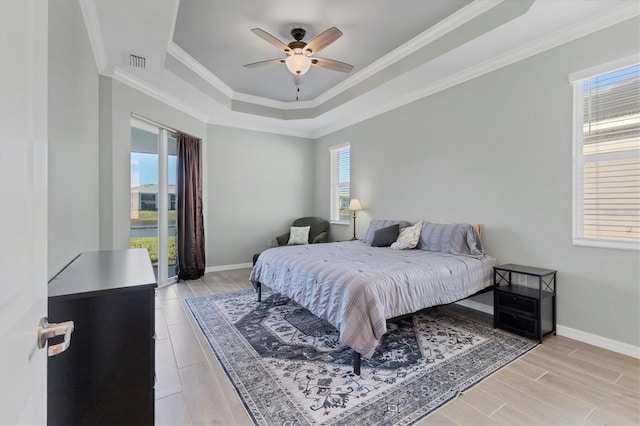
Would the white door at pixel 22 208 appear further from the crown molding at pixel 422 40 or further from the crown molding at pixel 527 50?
the crown molding at pixel 527 50

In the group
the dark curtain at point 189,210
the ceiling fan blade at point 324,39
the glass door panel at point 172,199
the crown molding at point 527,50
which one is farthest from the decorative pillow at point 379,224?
the glass door panel at point 172,199

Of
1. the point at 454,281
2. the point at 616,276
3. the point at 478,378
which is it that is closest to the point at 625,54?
the point at 616,276

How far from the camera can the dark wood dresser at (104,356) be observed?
1.15 metres

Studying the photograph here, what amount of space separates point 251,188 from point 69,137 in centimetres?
397

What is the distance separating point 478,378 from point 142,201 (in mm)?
4403

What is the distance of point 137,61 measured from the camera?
3.27 meters

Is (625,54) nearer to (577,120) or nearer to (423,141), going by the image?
(577,120)

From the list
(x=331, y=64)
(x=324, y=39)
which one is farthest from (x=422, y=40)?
(x=324, y=39)

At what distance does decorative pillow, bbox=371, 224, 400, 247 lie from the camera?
4168 mm

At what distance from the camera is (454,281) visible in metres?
2.92

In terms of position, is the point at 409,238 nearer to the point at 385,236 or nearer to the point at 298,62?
the point at 385,236

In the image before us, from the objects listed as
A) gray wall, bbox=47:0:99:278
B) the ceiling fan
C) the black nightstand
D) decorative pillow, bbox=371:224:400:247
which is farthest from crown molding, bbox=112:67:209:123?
the black nightstand

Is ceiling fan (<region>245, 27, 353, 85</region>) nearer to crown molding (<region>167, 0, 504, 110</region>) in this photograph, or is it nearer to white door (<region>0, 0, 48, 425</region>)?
crown molding (<region>167, 0, 504, 110</region>)

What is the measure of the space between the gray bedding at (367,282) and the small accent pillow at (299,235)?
84.8 inches
